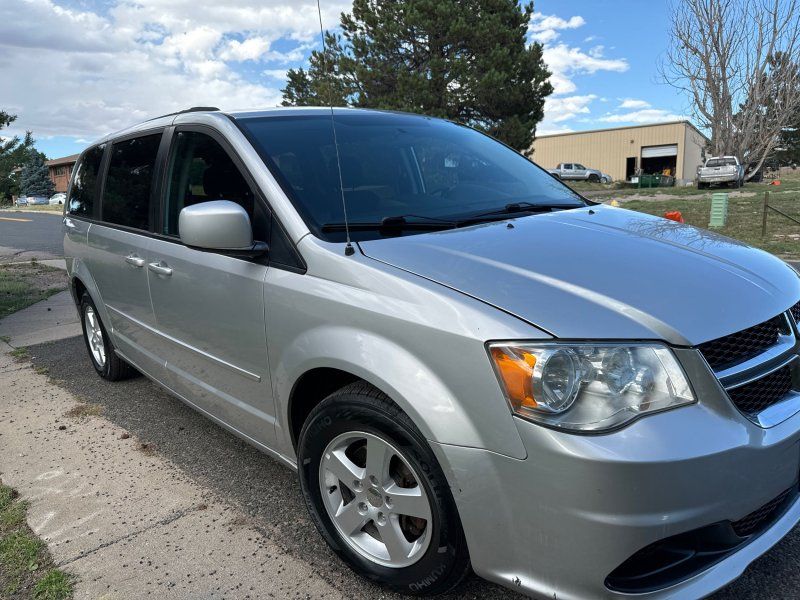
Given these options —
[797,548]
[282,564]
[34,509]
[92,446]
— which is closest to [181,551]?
[282,564]

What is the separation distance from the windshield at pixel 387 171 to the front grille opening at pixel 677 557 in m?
1.36

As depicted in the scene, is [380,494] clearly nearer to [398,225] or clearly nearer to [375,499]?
[375,499]

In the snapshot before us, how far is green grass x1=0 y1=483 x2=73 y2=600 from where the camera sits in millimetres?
2342

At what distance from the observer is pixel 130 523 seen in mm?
2803

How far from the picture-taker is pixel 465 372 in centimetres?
178

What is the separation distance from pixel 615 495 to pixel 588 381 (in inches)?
11.6

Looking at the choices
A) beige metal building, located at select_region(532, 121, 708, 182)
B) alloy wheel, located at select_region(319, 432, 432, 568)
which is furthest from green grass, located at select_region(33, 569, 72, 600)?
beige metal building, located at select_region(532, 121, 708, 182)

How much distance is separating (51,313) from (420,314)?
6.95 meters

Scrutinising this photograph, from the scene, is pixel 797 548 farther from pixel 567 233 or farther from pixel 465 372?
pixel 465 372

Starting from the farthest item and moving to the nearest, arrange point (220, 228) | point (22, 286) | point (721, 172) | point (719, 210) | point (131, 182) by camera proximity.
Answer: point (721, 172) → point (719, 210) → point (22, 286) → point (131, 182) → point (220, 228)

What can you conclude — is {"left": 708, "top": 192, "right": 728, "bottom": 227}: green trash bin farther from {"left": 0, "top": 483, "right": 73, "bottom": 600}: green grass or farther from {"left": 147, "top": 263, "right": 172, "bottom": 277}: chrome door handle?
{"left": 0, "top": 483, "right": 73, "bottom": 600}: green grass

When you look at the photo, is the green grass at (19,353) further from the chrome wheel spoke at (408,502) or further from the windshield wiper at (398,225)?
the chrome wheel spoke at (408,502)

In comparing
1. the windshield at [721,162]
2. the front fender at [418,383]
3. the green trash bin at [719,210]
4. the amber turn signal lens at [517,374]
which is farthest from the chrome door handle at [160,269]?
the windshield at [721,162]

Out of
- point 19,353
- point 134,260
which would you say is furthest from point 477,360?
point 19,353
